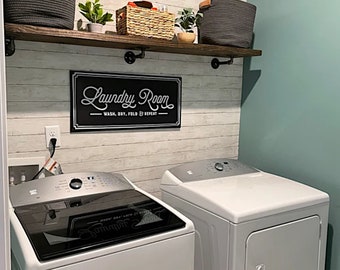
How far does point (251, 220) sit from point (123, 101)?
972 millimetres

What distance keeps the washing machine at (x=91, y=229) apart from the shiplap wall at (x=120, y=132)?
0.29 meters

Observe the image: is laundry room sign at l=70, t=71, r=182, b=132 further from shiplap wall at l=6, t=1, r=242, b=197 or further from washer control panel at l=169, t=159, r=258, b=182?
washer control panel at l=169, t=159, r=258, b=182

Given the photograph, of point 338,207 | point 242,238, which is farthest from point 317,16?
point 242,238

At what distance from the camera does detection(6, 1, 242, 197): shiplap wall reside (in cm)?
179

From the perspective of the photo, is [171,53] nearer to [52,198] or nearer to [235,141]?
[235,141]

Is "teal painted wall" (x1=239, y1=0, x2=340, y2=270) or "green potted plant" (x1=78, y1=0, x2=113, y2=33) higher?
"green potted plant" (x1=78, y1=0, x2=113, y2=33)

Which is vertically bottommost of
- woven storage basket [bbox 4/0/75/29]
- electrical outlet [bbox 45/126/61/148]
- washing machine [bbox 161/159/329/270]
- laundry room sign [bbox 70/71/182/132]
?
washing machine [bbox 161/159/329/270]

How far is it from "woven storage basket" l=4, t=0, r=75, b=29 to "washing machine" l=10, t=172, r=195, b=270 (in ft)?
2.30

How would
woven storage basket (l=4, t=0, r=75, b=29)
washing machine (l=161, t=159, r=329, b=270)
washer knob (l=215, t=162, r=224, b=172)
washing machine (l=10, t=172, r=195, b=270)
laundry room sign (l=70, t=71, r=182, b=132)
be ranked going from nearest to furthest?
washing machine (l=10, t=172, r=195, b=270)
woven storage basket (l=4, t=0, r=75, b=29)
washing machine (l=161, t=159, r=329, b=270)
laundry room sign (l=70, t=71, r=182, b=132)
washer knob (l=215, t=162, r=224, b=172)

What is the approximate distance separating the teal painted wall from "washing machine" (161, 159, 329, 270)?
0.20 m

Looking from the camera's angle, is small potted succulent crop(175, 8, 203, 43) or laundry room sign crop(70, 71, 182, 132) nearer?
laundry room sign crop(70, 71, 182, 132)

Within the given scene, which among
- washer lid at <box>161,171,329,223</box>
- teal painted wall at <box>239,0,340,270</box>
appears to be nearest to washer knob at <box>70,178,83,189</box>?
washer lid at <box>161,171,329,223</box>

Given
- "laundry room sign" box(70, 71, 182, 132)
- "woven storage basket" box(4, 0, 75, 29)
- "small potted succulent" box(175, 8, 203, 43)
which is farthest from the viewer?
"small potted succulent" box(175, 8, 203, 43)

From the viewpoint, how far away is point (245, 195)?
177 centimetres
